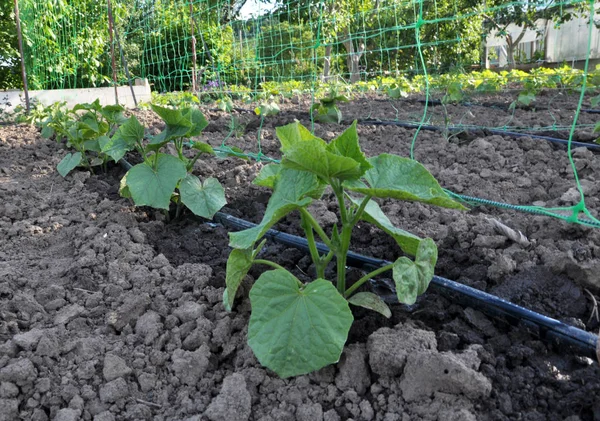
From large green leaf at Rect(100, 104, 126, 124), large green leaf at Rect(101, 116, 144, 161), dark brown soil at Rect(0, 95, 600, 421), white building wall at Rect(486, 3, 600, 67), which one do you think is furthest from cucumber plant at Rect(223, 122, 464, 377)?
white building wall at Rect(486, 3, 600, 67)

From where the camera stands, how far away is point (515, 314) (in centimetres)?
134

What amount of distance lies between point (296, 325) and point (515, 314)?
590 mm

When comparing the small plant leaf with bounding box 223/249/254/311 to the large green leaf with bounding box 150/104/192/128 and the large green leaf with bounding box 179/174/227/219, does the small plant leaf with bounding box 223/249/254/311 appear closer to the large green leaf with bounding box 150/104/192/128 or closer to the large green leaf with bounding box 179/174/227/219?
the large green leaf with bounding box 179/174/227/219

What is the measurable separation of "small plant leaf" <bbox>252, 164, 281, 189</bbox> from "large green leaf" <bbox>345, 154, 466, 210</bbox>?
253 mm

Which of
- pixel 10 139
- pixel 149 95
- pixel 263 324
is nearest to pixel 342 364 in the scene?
pixel 263 324

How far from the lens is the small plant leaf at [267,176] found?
1.40 meters

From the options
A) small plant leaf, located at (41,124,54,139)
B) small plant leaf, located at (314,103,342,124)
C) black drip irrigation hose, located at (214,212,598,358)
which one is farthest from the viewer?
small plant leaf, located at (314,103,342,124)

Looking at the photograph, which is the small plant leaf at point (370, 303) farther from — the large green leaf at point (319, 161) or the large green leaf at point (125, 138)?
the large green leaf at point (125, 138)

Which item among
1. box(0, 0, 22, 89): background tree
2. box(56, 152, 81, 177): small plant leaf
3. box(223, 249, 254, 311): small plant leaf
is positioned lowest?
box(223, 249, 254, 311): small plant leaf

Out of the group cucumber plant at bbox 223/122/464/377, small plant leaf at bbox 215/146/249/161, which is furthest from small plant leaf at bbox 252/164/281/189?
small plant leaf at bbox 215/146/249/161

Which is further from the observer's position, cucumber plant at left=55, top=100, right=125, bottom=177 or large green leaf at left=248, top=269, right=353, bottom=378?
cucumber plant at left=55, top=100, right=125, bottom=177

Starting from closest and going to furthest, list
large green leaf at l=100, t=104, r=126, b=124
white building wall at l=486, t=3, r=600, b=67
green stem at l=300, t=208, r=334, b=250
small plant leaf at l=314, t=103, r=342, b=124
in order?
1. green stem at l=300, t=208, r=334, b=250
2. large green leaf at l=100, t=104, r=126, b=124
3. small plant leaf at l=314, t=103, r=342, b=124
4. white building wall at l=486, t=3, r=600, b=67

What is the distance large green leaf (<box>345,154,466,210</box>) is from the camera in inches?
46.9

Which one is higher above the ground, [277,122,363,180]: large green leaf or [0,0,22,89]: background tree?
[0,0,22,89]: background tree
